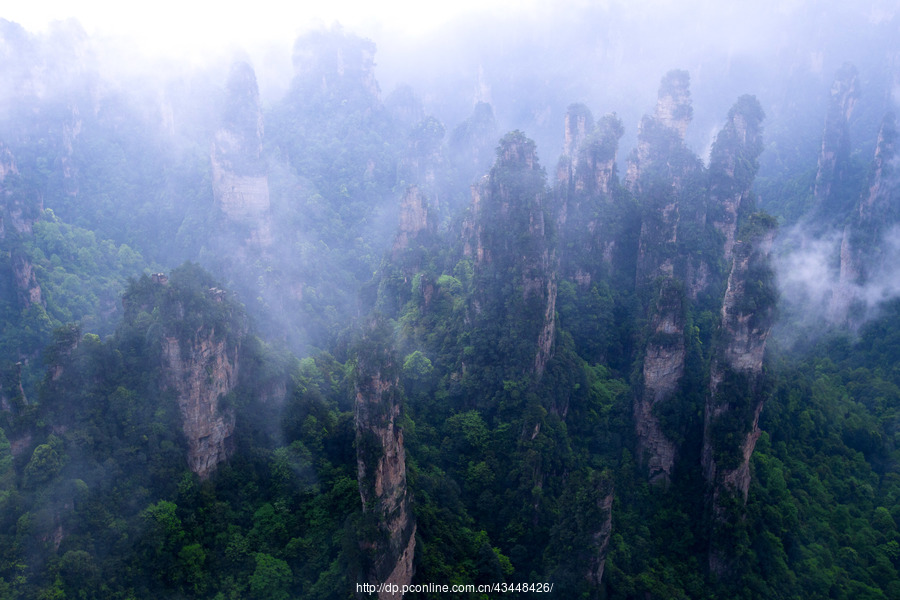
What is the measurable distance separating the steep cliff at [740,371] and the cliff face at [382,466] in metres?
16.7

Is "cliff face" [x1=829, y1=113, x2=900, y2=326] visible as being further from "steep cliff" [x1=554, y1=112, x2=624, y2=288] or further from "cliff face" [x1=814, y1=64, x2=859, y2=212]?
"steep cliff" [x1=554, y1=112, x2=624, y2=288]

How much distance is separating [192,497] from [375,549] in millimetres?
8726

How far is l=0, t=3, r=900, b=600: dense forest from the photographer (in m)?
28.4

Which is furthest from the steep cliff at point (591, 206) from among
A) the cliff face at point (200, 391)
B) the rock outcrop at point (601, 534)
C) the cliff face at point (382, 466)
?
the cliff face at point (200, 391)

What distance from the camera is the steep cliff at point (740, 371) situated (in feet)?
114

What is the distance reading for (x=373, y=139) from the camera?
8488 centimetres

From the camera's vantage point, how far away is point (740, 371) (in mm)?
35594

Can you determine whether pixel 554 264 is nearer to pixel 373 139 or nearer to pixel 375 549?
pixel 375 549

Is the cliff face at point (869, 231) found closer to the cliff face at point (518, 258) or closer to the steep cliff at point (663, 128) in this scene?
the steep cliff at point (663, 128)

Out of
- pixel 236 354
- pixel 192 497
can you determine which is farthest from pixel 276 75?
pixel 192 497

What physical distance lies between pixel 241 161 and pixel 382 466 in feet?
133

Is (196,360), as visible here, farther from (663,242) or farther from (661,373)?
(663,242)

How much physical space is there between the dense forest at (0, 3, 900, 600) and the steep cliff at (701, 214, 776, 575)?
6.2 inches

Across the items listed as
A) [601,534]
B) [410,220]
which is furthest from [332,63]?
[601,534]
